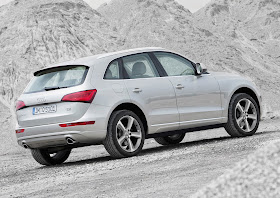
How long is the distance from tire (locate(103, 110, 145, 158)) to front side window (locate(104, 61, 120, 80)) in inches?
23.6

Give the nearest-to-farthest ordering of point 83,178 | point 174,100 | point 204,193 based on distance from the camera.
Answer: point 204,193, point 83,178, point 174,100

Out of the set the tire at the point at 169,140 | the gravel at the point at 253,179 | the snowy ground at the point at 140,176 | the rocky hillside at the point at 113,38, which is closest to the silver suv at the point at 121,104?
the snowy ground at the point at 140,176

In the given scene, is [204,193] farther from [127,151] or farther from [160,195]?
[127,151]

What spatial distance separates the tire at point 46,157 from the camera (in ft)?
30.3

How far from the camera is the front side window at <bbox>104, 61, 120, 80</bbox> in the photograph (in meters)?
8.60

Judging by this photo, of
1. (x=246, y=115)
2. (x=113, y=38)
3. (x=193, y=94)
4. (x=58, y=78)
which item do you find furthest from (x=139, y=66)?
(x=113, y=38)

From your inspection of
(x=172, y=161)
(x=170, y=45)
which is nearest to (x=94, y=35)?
(x=170, y=45)

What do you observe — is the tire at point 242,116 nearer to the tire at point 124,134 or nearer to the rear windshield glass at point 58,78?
the tire at point 124,134

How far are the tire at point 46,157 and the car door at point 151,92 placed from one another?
1.80 metres

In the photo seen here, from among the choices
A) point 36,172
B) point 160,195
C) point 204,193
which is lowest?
point 36,172

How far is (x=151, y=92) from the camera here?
8789mm

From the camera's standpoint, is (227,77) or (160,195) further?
(227,77)

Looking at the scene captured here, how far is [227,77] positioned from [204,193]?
22.7 ft

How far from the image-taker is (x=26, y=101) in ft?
28.0
